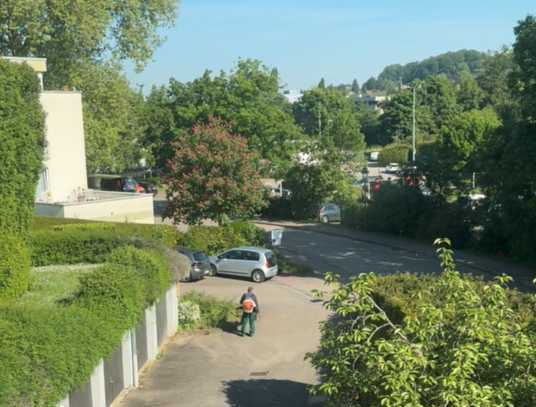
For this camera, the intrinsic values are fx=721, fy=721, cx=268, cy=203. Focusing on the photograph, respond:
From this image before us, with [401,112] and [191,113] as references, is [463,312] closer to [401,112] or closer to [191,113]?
[191,113]

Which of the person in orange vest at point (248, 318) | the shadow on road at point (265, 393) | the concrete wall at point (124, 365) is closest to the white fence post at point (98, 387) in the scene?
the concrete wall at point (124, 365)

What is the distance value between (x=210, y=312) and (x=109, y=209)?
500 inches

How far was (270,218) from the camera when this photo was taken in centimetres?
4853

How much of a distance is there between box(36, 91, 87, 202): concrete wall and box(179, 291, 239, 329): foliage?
13654mm

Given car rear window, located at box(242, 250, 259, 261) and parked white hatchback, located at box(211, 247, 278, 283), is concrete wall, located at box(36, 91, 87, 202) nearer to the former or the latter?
parked white hatchback, located at box(211, 247, 278, 283)

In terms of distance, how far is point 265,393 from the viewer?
15195 millimetres

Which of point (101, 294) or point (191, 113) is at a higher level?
point (191, 113)

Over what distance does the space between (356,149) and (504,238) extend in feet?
52.8

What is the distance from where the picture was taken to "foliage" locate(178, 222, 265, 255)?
31266mm

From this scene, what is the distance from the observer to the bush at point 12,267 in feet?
46.0

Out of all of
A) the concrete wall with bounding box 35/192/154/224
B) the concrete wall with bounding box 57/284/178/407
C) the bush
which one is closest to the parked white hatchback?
the concrete wall with bounding box 35/192/154/224

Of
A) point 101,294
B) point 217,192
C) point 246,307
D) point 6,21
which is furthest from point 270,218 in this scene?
point 101,294

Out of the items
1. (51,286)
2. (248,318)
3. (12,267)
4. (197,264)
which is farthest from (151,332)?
(197,264)

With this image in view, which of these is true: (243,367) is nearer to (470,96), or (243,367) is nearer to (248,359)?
(248,359)
